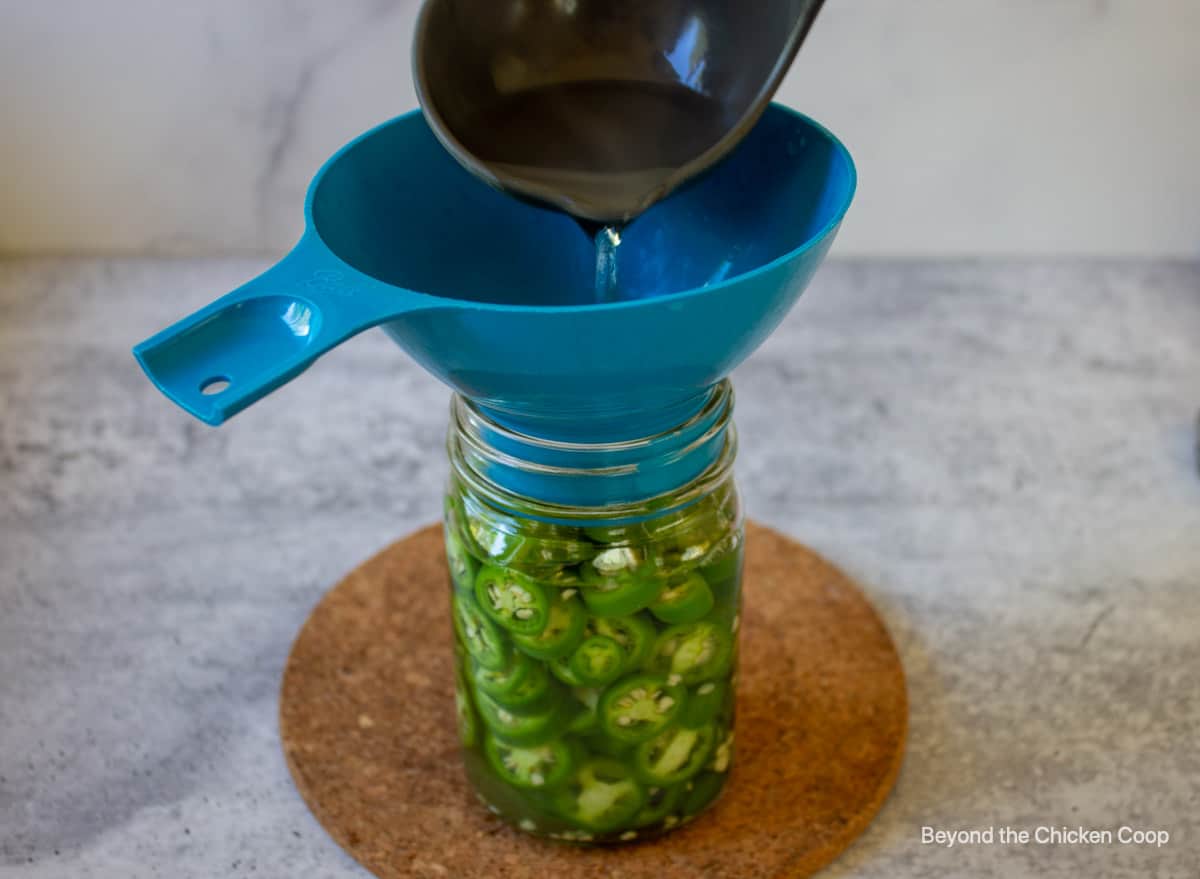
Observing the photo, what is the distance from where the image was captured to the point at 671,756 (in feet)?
2.53

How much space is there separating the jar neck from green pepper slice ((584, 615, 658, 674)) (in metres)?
0.06

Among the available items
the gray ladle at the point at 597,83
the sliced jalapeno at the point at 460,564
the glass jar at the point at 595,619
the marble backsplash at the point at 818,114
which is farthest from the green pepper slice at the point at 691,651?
the marble backsplash at the point at 818,114

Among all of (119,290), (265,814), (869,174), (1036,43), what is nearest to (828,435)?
(869,174)

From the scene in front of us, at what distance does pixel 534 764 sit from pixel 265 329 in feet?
1.01

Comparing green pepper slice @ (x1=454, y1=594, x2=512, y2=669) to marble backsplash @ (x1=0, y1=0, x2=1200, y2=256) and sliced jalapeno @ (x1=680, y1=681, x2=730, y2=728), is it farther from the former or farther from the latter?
marble backsplash @ (x1=0, y1=0, x2=1200, y2=256)

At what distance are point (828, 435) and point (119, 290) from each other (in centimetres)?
68

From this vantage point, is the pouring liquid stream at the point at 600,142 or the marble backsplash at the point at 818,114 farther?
the marble backsplash at the point at 818,114

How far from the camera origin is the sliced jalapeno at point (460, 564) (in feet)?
2.51

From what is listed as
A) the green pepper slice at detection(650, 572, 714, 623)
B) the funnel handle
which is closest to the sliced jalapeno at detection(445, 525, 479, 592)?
the green pepper slice at detection(650, 572, 714, 623)

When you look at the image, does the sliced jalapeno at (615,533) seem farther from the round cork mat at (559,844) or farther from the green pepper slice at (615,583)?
the round cork mat at (559,844)

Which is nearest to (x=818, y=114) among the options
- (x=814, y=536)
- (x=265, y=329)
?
(x=814, y=536)

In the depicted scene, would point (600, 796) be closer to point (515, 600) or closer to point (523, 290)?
point (515, 600)

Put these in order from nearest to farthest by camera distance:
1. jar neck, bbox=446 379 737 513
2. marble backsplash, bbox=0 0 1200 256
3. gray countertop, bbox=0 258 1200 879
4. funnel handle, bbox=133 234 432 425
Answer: funnel handle, bbox=133 234 432 425, jar neck, bbox=446 379 737 513, gray countertop, bbox=0 258 1200 879, marble backsplash, bbox=0 0 1200 256

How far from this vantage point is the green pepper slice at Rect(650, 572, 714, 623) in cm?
74
